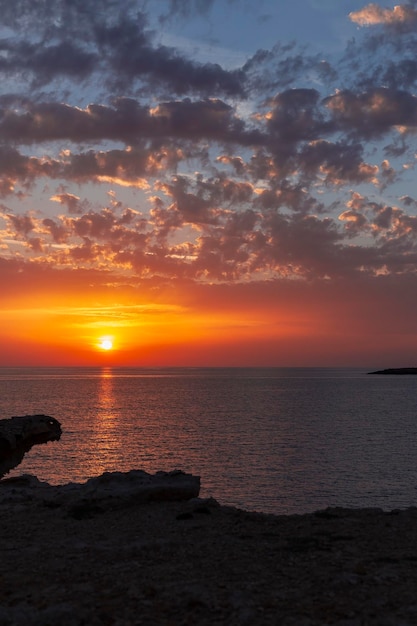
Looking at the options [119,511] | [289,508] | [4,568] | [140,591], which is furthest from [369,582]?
[289,508]

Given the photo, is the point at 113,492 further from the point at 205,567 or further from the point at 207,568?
the point at 207,568

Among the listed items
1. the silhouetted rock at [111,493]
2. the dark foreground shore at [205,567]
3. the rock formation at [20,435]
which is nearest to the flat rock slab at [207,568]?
the dark foreground shore at [205,567]

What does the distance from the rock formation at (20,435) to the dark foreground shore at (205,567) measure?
3028 cm

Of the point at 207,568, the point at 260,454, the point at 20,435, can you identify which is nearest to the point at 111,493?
the point at 207,568

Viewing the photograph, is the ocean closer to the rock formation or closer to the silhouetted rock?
the rock formation

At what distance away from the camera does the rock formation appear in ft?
165

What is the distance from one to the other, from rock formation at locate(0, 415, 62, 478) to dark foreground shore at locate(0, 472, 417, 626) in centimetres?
3028

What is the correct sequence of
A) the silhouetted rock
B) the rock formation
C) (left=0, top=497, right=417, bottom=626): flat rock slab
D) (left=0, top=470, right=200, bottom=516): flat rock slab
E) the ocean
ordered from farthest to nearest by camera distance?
the rock formation, the ocean, (left=0, top=470, right=200, bottom=516): flat rock slab, the silhouetted rock, (left=0, top=497, right=417, bottom=626): flat rock slab

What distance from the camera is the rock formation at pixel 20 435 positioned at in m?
50.2

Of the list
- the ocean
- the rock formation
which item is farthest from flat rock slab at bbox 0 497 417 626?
the rock formation

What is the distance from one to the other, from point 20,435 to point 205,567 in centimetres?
4161

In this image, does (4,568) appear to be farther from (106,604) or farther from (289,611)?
(289,611)

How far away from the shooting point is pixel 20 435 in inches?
2068

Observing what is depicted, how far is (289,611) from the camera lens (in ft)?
39.2
